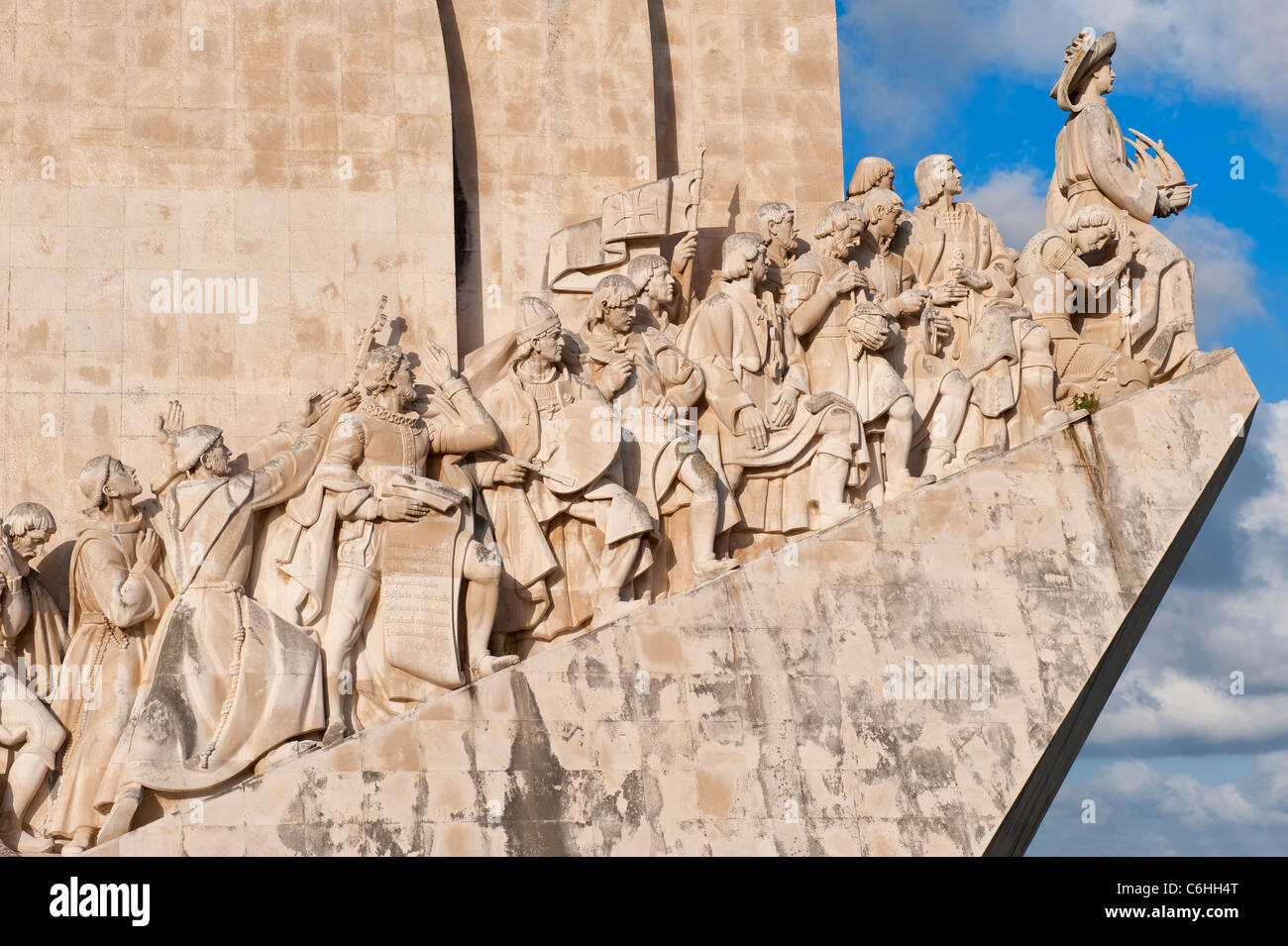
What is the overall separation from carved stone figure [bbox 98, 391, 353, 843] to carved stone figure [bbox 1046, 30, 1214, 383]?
18.2 feet

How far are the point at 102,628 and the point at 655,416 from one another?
3.47 metres

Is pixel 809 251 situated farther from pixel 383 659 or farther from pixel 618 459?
pixel 383 659

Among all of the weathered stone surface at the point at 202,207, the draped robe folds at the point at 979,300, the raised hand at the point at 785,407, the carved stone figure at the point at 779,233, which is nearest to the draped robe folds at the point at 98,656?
the weathered stone surface at the point at 202,207

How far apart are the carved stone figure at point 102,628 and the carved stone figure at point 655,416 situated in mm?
2866

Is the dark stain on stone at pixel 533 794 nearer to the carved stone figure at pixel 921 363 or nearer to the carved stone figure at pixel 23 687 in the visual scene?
the carved stone figure at pixel 23 687

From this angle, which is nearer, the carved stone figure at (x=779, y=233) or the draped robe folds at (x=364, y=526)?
the draped robe folds at (x=364, y=526)

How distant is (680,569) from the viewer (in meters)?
13.4

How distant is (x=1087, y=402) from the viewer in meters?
13.9

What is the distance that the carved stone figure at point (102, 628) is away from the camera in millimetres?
12359

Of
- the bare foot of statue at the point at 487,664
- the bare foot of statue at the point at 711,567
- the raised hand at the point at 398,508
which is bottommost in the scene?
the bare foot of statue at the point at 487,664

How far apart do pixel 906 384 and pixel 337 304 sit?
3.70 metres

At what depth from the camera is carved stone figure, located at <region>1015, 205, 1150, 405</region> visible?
1435 cm
